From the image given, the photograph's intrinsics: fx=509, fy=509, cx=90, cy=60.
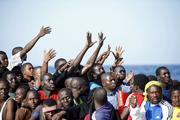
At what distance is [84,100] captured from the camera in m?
9.08

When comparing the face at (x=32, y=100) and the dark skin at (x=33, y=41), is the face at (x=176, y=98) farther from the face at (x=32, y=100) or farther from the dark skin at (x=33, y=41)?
the dark skin at (x=33, y=41)

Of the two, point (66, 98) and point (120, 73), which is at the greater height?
point (120, 73)

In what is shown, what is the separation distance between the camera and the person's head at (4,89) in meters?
8.79

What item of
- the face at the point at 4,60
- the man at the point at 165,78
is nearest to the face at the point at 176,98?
the man at the point at 165,78

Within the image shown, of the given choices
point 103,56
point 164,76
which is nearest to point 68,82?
point 164,76

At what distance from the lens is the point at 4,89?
8852 millimetres

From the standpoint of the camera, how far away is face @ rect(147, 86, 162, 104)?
859 centimetres

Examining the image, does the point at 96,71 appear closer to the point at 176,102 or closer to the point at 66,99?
the point at 66,99

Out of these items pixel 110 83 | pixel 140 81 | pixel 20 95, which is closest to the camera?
pixel 20 95

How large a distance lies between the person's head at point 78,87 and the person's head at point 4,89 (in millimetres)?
1187

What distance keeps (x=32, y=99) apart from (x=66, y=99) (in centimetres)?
64

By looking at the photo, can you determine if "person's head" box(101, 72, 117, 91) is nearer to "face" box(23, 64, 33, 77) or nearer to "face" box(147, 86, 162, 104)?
"face" box(147, 86, 162, 104)

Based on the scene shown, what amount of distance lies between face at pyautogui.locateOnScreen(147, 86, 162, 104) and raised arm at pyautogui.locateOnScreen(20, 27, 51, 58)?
3039 millimetres

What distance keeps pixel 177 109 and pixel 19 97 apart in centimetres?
279
